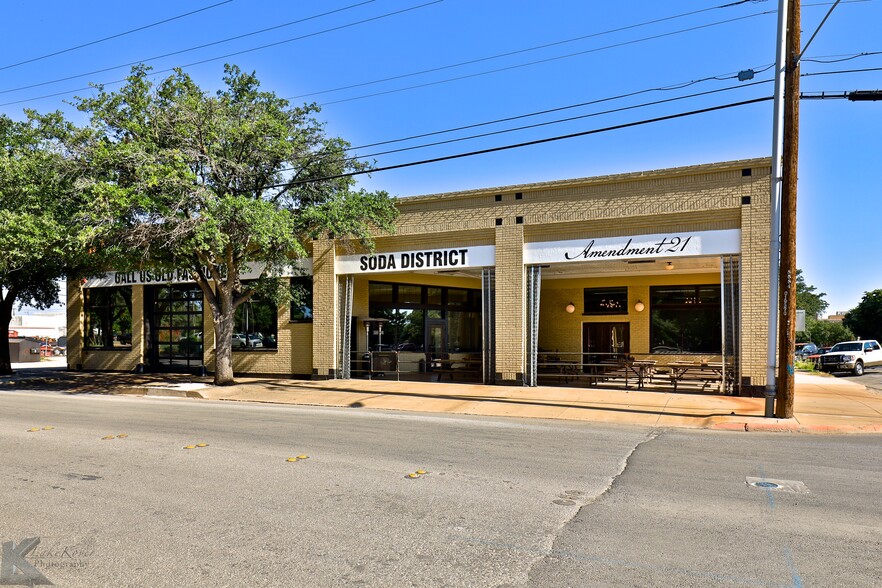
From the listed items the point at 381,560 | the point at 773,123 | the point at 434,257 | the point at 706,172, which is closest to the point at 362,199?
the point at 434,257

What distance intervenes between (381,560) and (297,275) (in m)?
18.2

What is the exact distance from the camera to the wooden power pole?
1241cm

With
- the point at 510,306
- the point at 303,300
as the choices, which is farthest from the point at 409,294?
the point at 510,306

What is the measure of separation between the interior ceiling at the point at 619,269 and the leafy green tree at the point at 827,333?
57.7 meters

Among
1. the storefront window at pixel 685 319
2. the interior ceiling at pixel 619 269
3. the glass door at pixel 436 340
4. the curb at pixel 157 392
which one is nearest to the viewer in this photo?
the curb at pixel 157 392

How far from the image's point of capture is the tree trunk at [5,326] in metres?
25.1

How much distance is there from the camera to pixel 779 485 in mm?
7625

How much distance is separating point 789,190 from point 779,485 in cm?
680

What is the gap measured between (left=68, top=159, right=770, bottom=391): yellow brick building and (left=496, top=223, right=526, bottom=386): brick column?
0.13 ft

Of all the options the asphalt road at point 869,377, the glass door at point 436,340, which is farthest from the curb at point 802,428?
the glass door at point 436,340

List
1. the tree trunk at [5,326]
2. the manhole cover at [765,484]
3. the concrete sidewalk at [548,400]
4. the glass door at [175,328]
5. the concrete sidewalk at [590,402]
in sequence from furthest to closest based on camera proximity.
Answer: the glass door at [175,328], the tree trunk at [5,326], the concrete sidewalk at [548,400], the concrete sidewalk at [590,402], the manhole cover at [765,484]

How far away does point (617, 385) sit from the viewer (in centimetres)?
2048

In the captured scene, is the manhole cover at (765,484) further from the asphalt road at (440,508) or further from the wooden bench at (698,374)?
the wooden bench at (698,374)

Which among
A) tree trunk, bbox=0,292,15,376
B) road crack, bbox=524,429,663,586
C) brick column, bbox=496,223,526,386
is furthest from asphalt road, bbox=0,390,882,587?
tree trunk, bbox=0,292,15,376
